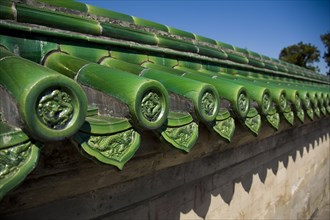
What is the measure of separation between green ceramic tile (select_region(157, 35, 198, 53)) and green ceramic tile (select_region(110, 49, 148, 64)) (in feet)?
1.04

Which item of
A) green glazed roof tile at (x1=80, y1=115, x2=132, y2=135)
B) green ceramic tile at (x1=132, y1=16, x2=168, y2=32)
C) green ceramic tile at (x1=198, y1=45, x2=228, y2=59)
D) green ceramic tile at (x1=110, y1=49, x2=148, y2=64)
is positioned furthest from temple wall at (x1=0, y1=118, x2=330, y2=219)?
green ceramic tile at (x1=132, y1=16, x2=168, y2=32)

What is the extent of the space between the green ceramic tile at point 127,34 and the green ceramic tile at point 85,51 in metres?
0.17

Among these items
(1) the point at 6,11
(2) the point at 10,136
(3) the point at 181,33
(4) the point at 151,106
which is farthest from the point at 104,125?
(3) the point at 181,33

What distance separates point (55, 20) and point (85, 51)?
0.23 meters

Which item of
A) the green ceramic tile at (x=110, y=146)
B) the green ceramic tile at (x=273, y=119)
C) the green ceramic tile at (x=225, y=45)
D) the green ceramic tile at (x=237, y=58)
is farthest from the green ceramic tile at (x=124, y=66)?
the green ceramic tile at (x=225, y=45)

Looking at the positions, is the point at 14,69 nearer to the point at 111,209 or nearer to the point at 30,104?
the point at 30,104

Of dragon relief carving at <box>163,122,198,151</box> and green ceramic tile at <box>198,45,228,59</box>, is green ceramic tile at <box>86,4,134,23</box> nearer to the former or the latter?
green ceramic tile at <box>198,45,228,59</box>

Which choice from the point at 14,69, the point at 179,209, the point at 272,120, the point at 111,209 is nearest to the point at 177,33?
the point at 272,120

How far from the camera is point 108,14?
7.47 feet

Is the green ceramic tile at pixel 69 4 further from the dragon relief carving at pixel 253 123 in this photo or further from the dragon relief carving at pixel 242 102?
the dragon relief carving at pixel 253 123

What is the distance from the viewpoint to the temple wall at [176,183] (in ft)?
4.17

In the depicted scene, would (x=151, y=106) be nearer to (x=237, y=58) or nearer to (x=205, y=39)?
(x=205, y=39)

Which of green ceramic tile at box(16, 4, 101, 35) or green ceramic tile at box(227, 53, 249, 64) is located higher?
green ceramic tile at box(227, 53, 249, 64)

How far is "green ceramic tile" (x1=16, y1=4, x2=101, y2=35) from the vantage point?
1.43 meters
